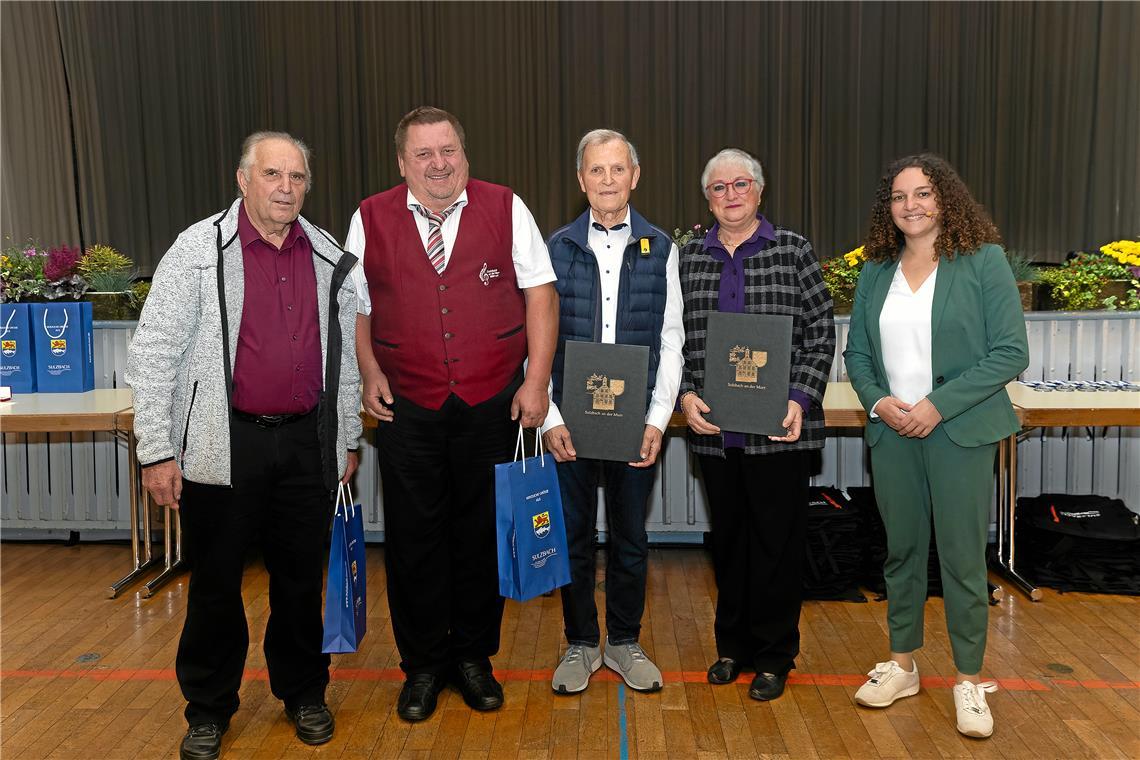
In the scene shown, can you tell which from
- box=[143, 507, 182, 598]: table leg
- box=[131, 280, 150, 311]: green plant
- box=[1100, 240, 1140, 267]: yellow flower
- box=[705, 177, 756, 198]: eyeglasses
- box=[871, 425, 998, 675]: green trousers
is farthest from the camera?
box=[131, 280, 150, 311]: green plant

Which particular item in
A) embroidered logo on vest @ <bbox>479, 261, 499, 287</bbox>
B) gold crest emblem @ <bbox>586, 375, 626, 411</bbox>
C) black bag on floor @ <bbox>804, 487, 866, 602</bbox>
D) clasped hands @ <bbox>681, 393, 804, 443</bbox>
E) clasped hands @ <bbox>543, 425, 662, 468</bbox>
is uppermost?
embroidered logo on vest @ <bbox>479, 261, 499, 287</bbox>

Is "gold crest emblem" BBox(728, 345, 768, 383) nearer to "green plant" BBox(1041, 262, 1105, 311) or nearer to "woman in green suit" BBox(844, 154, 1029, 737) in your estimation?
"woman in green suit" BBox(844, 154, 1029, 737)

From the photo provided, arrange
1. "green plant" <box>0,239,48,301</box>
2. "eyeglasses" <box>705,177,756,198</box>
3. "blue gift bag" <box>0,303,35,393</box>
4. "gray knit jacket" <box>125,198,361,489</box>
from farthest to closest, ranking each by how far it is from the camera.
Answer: "green plant" <box>0,239,48,301</box>
"blue gift bag" <box>0,303,35,393</box>
"eyeglasses" <box>705,177,756,198</box>
"gray knit jacket" <box>125,198,361,489</box>

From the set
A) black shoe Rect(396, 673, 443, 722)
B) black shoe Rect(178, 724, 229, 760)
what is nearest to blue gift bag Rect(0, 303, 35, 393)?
black shoe Rect(178, 724, 229, 760)

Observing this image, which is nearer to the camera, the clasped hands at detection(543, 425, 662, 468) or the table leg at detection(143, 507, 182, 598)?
the clasped hands at detection(543, 425, 662, 468)

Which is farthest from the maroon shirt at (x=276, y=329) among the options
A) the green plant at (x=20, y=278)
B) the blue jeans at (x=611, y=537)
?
the green plant at (x=20, y=278)

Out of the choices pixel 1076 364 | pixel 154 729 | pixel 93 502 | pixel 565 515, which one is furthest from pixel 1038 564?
pixel 93 502

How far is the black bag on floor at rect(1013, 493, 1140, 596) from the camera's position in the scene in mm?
4090

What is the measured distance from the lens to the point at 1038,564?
4.23 metres

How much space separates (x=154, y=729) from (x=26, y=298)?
2.84m

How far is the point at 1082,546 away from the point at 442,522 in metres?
3.06

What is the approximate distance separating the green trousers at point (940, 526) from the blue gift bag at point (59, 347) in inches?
149

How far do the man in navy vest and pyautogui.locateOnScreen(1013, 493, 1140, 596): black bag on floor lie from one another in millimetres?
2167

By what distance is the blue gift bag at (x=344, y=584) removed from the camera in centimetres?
269
